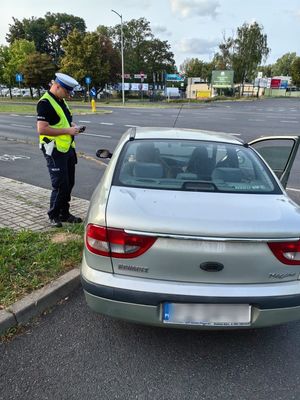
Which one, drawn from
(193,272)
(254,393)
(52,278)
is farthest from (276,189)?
(52,278)

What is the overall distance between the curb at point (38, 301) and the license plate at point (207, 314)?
4.03 ft

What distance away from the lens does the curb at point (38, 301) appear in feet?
8.87

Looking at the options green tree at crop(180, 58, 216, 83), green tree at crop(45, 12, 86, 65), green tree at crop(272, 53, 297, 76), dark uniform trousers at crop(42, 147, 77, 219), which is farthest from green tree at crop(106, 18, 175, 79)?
dark uniform trousers at crop(42, 147, 77, 219)

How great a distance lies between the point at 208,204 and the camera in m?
2.36

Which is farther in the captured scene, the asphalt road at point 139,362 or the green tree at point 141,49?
the green tree at point 141,49

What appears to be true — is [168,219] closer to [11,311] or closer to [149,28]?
[11,311]

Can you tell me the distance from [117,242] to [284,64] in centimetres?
12728

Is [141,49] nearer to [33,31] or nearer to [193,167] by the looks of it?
[33,31]

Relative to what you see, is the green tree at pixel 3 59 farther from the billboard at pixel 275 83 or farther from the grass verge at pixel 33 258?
the grass verge at pixel 33 258

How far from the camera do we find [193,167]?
3055mm

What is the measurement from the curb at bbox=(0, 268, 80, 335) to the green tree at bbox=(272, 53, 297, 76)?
124 m

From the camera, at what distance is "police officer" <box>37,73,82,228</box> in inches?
156

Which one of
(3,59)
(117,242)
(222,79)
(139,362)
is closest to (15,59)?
(3,59)

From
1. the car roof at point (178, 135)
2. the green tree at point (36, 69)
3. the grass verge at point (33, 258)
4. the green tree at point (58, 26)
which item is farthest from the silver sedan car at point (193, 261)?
the green tree at point (58, 26)
